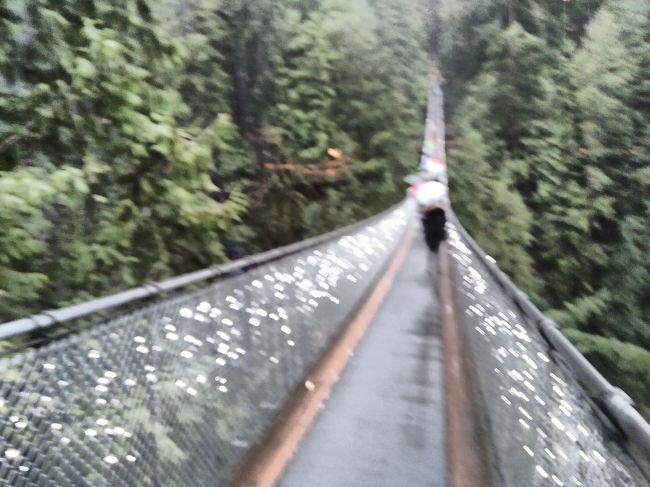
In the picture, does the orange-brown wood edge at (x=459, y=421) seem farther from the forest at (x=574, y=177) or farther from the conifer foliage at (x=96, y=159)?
the forest at (x=574, y=177)

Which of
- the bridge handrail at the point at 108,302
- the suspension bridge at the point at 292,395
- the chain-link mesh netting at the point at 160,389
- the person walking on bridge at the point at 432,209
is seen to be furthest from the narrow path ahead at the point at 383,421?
the person walking on bridge at the point at 432,209

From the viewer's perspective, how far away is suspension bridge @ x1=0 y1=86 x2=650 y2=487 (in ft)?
8.56

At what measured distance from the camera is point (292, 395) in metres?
4.96

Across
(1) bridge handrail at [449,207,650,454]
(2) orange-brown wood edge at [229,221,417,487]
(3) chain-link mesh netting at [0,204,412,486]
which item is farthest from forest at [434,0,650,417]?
(3) chain-link mesh netting at [0,204,412,486]

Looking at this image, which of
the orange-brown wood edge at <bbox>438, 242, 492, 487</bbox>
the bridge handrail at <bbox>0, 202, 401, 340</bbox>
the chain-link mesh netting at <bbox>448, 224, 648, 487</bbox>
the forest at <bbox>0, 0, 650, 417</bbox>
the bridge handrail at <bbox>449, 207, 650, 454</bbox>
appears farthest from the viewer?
the forest at <bbox>0, 0, 650, 417</bbox>

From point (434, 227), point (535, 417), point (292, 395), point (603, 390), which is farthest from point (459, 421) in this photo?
point (434, 227)

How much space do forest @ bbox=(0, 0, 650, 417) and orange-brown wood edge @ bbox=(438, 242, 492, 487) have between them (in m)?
2.35

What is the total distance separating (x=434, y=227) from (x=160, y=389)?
8196mm

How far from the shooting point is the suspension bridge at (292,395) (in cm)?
261

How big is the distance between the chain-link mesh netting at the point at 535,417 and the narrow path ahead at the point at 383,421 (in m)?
0.40

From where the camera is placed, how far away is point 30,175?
4.06m

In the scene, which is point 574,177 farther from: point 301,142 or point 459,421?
point 459,421

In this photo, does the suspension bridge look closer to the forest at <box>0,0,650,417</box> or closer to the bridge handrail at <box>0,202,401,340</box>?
the bridge handrail at <box>0,202,401,340</box>

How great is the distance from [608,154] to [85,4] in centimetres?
2289
